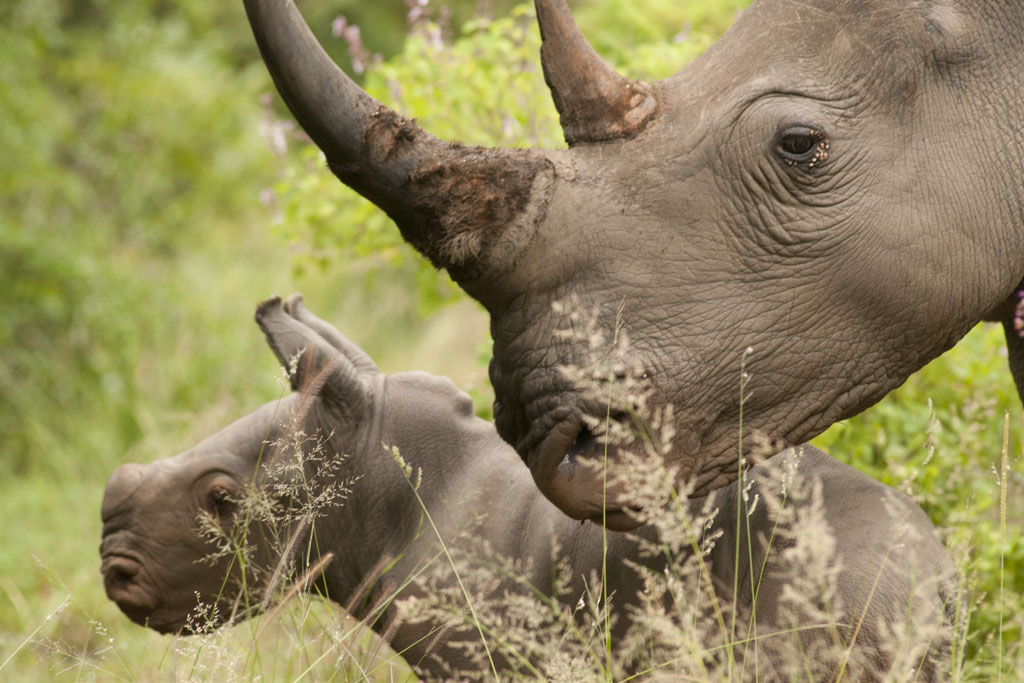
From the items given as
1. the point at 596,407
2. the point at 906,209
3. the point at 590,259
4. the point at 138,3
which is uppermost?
the point at 138,3

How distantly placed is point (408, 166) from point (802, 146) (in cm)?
103

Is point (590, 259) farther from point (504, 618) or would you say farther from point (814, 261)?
point (504, 618)

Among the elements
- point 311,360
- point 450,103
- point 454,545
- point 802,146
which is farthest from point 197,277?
point 802,146

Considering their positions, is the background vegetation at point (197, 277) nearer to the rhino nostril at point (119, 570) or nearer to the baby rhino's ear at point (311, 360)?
the rhino nostril at point (119, 570)

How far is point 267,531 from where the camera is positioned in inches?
185

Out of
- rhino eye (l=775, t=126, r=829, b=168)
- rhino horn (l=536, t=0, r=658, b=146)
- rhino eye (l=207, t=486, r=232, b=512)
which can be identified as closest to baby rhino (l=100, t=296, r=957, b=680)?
rhino eye (l=207, t=486, r=232, b=512)

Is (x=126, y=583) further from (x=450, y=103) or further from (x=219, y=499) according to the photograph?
(x=450, y=103)

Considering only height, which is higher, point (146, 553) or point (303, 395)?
point (303, 395)

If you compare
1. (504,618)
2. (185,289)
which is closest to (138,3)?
(185,289)

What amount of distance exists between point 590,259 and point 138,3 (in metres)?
10.6

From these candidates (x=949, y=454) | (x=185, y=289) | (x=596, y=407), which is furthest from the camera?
(x=185, y=289)

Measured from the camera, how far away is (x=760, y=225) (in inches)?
142

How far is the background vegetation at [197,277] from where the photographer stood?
5.33 meters

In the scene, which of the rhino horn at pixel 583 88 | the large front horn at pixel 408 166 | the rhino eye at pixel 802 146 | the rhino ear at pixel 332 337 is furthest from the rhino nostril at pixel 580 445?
the rhino ear at pixel 332 337
